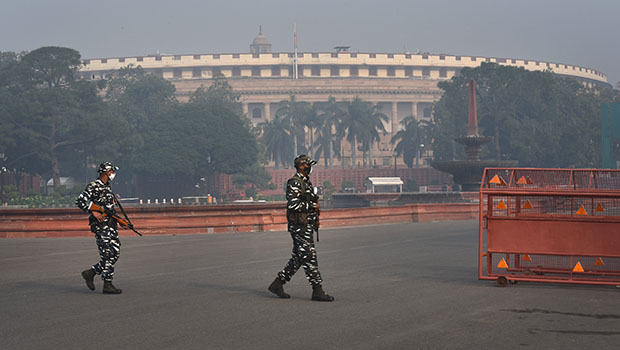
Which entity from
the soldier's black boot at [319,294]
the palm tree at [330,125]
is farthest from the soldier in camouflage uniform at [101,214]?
the palm tree at [330,125]

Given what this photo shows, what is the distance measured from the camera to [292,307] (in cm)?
1155

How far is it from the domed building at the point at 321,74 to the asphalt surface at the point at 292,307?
141604 millimetres

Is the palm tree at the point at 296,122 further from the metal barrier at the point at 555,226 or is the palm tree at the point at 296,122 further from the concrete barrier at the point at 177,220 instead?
the metal barrier at the point at 555,226

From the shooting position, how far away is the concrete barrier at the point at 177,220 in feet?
88.2

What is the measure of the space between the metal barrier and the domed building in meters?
144

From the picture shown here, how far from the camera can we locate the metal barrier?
44.0 ft

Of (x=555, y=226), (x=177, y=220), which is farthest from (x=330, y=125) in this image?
(x=555, y=226)

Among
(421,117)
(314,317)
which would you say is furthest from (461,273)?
(421,117)

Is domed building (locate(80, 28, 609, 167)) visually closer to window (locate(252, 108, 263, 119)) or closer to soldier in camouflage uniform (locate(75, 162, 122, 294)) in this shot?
window (locate(252, 108, 263, 119))

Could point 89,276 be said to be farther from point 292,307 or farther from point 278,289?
point 292,307

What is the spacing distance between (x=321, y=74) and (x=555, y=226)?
166 meters

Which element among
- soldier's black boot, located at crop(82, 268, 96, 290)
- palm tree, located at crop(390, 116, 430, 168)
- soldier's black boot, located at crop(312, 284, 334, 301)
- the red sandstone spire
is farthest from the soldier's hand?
palm tree, located at crop(390, 116, 430, 168)

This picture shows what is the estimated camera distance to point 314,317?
10.7 meters

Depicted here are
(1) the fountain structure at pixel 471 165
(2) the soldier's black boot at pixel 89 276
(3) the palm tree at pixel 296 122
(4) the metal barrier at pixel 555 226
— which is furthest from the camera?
(3) the palm tree at pixel 296 122
